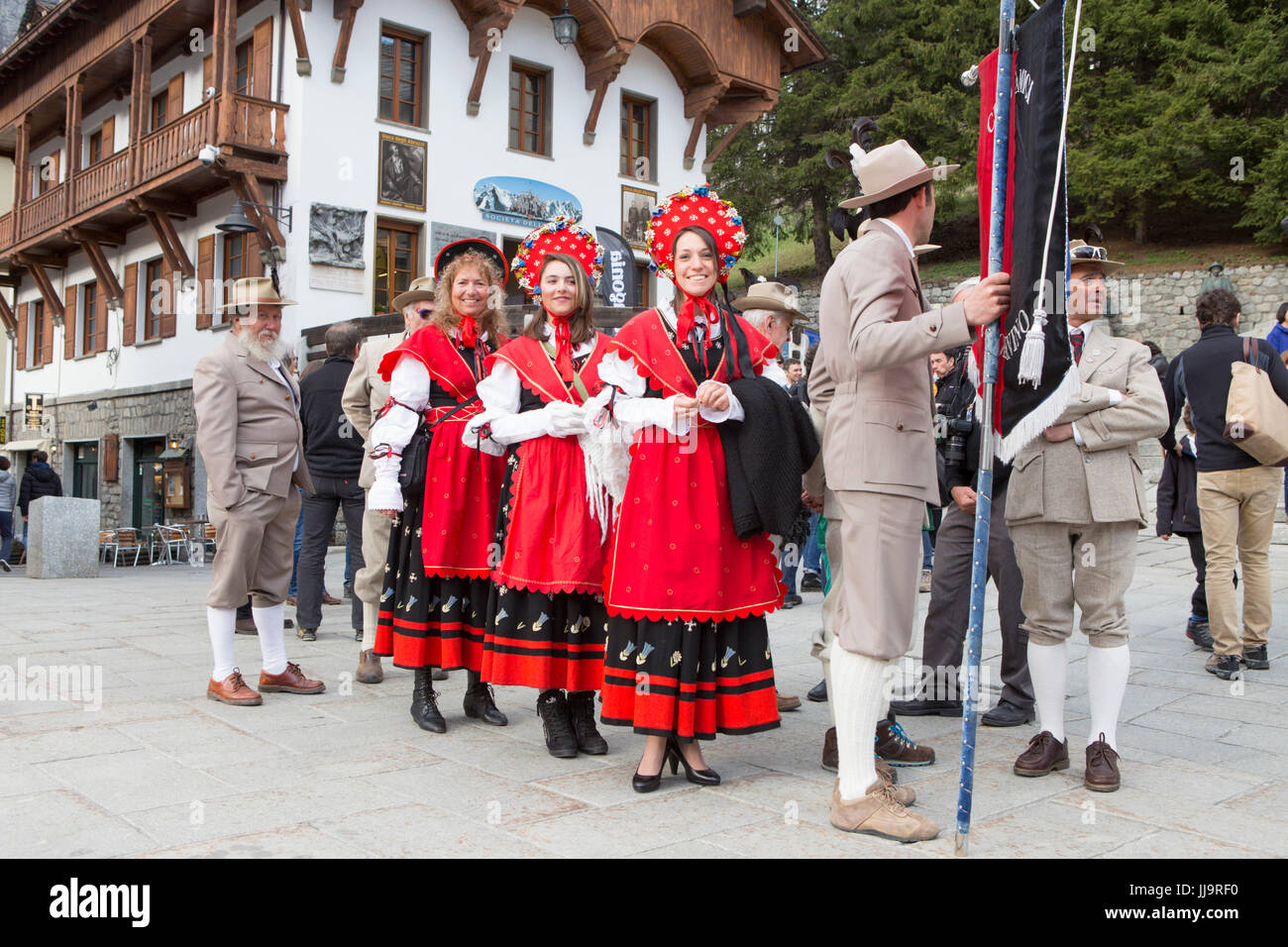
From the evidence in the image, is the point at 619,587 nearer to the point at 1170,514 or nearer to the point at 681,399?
the point at 681,399

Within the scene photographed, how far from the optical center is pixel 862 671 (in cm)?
347

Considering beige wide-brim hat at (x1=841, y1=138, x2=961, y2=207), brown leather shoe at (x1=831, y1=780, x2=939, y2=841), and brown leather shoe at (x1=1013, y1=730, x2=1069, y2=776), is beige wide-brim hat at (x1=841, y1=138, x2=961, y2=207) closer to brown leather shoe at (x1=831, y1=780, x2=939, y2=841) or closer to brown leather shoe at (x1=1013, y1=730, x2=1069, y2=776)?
brown leather shoe at (x1=831, y1=780, x2=939, y2=841)

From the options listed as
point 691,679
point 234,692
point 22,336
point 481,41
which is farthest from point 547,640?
point 22,336

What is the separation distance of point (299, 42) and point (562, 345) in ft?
50.0

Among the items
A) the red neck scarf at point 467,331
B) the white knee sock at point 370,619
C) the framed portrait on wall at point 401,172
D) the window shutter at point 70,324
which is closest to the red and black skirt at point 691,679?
the red neck scarf at point 467,331

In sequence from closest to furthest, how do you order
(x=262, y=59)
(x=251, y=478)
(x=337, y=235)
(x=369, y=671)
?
1. (x=251, y=478)
2. (x=369, y=671)
3. (x=337, y=235)
4. (x=262, y=59)

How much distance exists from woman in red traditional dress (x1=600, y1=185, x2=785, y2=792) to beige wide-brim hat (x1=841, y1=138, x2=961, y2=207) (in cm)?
70

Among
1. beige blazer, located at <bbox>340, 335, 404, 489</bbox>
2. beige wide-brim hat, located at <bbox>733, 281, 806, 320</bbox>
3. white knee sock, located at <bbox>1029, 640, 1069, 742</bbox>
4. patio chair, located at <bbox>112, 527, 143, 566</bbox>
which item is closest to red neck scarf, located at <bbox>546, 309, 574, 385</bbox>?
white knee sock, located at <bbox>1029, 640, 1069, 742</bbox>

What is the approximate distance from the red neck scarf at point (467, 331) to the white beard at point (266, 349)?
124cm

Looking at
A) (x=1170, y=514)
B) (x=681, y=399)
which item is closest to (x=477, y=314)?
(x=681, y=399)

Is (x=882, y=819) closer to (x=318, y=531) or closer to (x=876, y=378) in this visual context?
(x=876, y=378)

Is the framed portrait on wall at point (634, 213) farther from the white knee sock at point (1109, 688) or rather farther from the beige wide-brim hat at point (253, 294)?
the white knee sock at point (1109, 688)

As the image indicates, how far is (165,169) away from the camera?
62.0 feet
